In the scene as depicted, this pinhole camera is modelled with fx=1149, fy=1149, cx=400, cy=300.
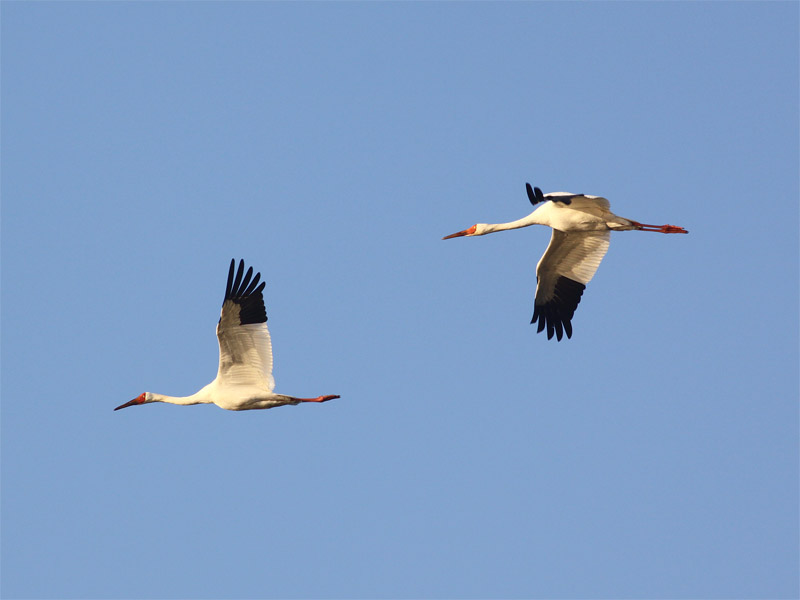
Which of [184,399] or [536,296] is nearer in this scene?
[184,399]

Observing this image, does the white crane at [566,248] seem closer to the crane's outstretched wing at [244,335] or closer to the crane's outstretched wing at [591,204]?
the crane's outstretched wing at [591,204]

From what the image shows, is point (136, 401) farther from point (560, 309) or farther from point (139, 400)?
point (560, 309)

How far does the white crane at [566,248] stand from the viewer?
56.0 feet

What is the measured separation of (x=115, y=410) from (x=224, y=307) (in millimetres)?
3461

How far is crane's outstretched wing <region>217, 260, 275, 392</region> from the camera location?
1602 cm

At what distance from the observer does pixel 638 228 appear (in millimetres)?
17531

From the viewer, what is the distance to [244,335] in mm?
16078

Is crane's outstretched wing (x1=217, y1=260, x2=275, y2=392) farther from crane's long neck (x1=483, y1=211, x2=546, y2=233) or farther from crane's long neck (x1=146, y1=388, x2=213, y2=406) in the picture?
crane's long neck (x1=483, y1=211, x2=546, y2=233)

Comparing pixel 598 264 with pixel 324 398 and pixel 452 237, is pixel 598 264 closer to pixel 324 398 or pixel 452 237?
pixel 452 237

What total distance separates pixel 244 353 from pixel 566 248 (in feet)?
17.9

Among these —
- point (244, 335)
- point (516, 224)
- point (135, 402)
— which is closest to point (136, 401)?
point (135, 402)

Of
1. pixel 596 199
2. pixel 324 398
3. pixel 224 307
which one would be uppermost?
pixel 596 199

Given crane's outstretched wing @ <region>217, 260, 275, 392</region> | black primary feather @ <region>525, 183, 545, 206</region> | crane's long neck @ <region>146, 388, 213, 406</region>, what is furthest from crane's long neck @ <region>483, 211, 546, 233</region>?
crane's long neck @ <region>146, 388, 213, 406</region>

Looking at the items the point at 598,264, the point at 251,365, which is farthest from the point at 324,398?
the point at 598,264
